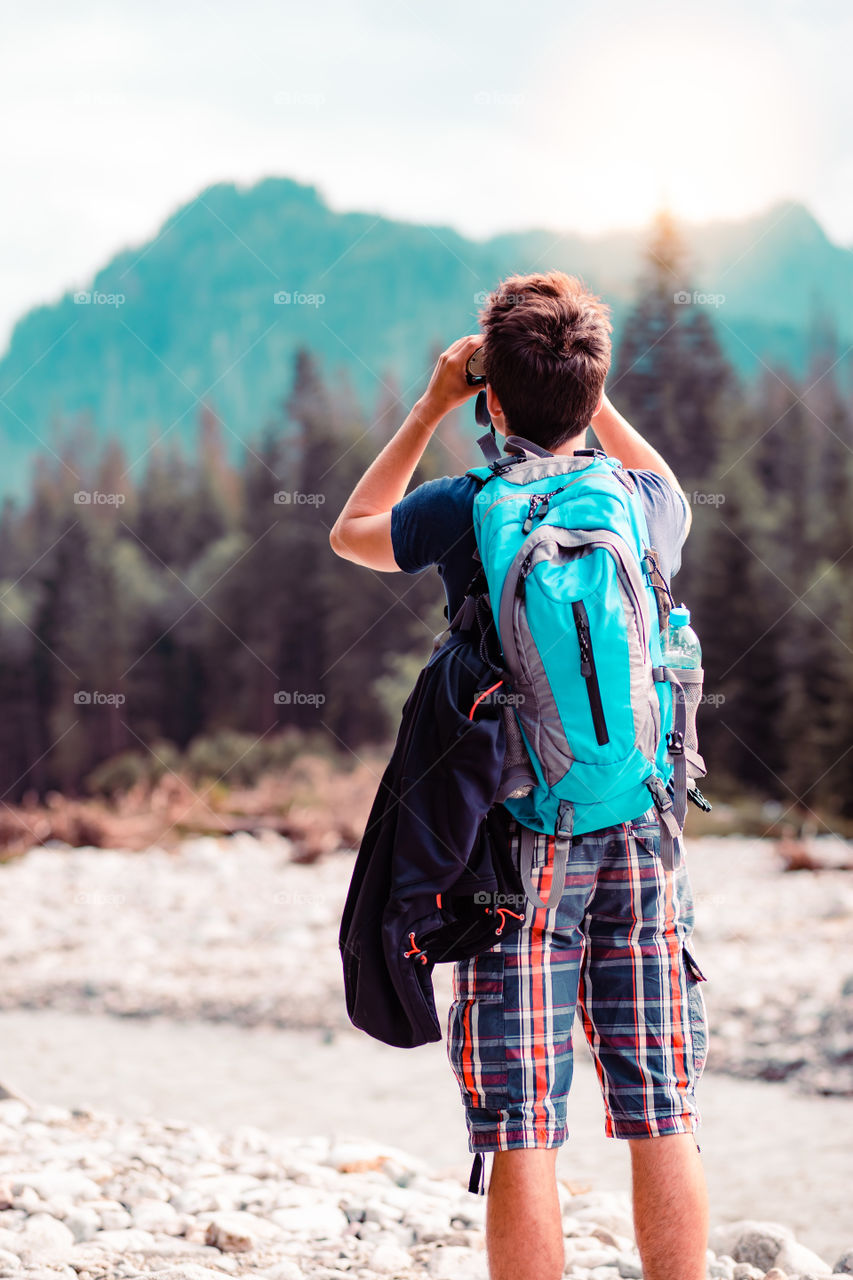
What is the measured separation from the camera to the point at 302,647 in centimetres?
2033

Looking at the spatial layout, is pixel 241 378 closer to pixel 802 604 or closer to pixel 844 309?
pixel 844 309

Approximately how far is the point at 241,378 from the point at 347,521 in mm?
67282

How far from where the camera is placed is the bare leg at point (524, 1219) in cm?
150

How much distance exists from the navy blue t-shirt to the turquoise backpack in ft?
0.15

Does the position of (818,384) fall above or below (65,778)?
above

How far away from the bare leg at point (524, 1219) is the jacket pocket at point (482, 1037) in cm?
8

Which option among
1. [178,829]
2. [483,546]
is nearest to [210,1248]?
[483,546]

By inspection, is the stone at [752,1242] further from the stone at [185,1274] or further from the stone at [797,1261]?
the stone at [185,1274]

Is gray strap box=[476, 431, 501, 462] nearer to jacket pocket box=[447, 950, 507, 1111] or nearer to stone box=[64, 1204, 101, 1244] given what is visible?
jacket pocket box=[447, 950, 507, 1111]

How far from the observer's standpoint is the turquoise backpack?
1.53 m

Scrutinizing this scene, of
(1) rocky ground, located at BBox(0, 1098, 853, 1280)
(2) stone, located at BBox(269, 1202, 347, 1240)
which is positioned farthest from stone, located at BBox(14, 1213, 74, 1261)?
(2) stone, located at BBox(269, 1202, 347, 1240)

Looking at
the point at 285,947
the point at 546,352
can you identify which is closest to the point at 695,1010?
the point at 546,352

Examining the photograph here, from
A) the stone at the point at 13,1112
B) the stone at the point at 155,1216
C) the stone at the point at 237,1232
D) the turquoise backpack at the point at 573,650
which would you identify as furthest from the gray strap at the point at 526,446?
the stone at the point at 13,1112

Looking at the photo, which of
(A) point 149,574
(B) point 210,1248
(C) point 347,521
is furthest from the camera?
(A) point 149,574
